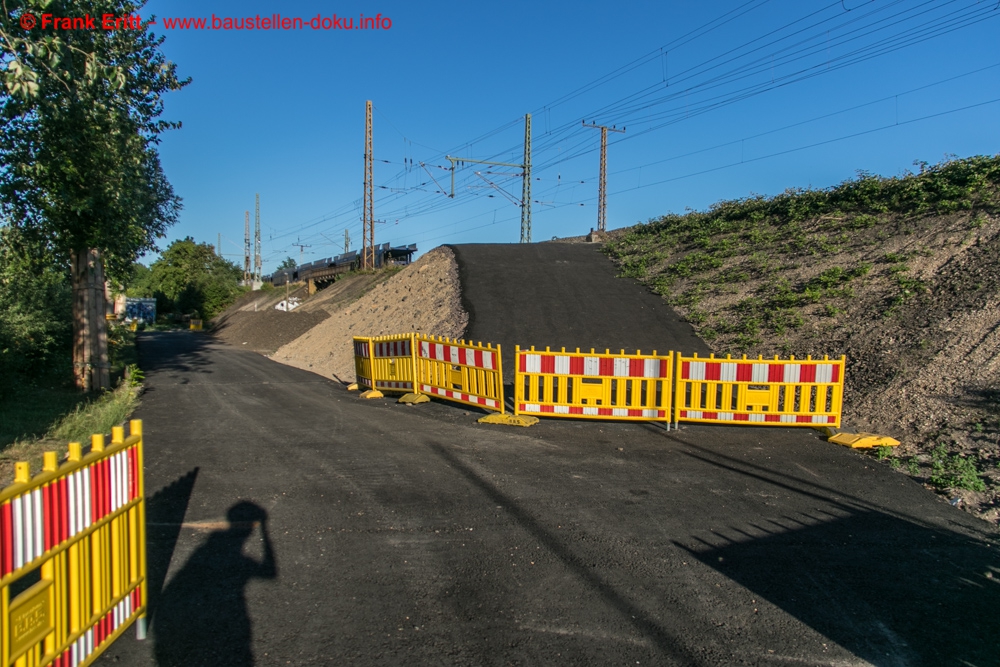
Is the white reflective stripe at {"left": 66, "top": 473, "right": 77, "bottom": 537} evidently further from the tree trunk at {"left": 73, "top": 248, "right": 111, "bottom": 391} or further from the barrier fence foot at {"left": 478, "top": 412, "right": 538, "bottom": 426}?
the tree trunk at {"left": 73, "top": 248, "right": 111, "bottom": 391}

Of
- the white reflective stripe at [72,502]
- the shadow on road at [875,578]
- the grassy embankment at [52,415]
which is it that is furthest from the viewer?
the grassy embankment at [52,415]

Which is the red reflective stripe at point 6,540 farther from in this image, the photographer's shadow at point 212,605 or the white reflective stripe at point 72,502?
the photographer's shadow at point 212,605

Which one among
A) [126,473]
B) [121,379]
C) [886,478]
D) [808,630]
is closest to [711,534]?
[808,630]

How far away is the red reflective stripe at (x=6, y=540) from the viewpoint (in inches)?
106

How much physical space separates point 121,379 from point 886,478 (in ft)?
64.6

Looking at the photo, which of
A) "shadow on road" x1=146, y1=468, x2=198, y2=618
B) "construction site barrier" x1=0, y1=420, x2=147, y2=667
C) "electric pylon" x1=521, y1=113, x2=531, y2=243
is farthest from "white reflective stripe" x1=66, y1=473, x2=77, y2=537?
"electric pylon" x1=521, y1=113, x2=531, y2=243

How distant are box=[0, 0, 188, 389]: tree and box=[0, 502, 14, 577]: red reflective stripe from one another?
752 cm

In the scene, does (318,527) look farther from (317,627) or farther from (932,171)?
(932,171)

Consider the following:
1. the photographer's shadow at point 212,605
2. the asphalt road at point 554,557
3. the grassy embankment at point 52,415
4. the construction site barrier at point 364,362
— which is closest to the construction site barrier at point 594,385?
the asphalt road at point 554,557

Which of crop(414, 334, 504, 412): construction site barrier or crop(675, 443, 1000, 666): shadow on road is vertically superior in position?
crop(414, 334, 504, 412): construction site barrier

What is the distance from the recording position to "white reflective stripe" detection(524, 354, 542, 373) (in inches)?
436

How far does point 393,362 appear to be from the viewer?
49.0ft

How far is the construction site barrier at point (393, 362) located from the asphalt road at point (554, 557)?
187 inches

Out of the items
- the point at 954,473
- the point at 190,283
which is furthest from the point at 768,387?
the point at 190,283
